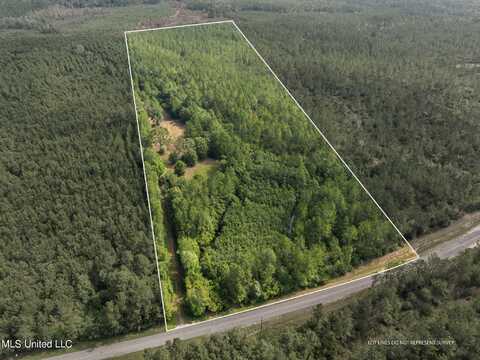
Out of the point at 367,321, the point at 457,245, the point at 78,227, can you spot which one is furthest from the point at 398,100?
the point at 78,227

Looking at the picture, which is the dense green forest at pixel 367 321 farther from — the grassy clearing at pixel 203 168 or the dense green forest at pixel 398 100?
the grassy clearing at pixel 203 168

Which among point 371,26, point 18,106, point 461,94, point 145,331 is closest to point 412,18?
point 371,26

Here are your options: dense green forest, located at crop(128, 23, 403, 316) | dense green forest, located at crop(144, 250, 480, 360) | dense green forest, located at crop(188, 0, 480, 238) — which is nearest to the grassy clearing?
dense green forest, located at crop(128, 23, 403, 316)

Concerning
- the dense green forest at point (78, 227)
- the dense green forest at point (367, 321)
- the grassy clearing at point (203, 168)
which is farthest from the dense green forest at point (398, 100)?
the dense green forest at point (78, 227)

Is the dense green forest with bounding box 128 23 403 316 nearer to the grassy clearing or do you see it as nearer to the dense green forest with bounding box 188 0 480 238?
the grassy clearing

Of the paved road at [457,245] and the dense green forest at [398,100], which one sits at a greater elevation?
the dense green forest at [398,100]

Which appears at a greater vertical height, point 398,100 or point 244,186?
point 244,186

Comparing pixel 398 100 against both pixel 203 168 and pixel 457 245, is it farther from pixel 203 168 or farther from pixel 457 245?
pixel 203 168
